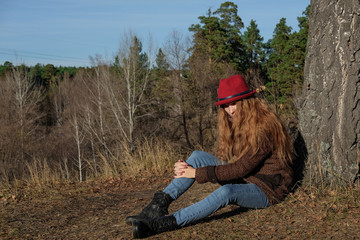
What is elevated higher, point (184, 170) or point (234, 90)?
point (234, 90)

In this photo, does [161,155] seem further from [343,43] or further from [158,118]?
[158,118]

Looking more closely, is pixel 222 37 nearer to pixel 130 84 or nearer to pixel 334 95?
pixel 130 84

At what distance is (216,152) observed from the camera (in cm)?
348

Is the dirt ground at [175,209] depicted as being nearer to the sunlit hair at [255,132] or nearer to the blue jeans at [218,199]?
the blue jeans at [218,199]

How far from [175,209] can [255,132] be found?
1317 millimetres

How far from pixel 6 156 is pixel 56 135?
49.2 ft

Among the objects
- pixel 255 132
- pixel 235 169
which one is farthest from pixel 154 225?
pixel 255 132

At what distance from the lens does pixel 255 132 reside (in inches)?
120

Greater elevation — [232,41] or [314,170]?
[232,41]

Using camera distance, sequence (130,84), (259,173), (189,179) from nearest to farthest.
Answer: (259,173), (189,179), (130,84)

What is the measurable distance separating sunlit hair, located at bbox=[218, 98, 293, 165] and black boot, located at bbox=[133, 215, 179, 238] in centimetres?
79

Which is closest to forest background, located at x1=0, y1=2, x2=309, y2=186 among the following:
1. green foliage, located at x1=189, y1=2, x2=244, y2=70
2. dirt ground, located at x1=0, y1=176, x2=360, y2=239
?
green foliage, located at x1=189, y1=2, x2=244, y2=70

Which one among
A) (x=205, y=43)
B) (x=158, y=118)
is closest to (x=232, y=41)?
(x=205, y=43)

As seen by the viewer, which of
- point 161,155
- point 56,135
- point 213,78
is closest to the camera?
point 161,155
